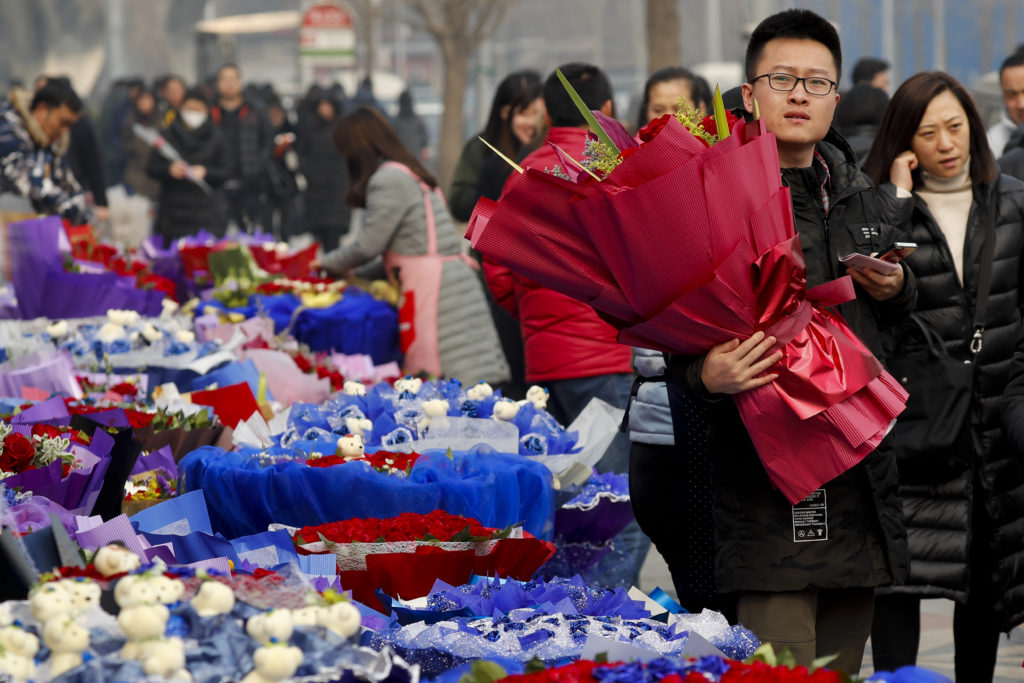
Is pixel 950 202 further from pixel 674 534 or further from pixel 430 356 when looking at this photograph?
pixel 430 356

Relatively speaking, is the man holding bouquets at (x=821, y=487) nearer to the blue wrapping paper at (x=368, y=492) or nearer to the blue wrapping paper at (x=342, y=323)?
the blue wrapping paper at (x=368, y=492)

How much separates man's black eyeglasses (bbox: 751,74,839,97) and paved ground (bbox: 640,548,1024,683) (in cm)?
225

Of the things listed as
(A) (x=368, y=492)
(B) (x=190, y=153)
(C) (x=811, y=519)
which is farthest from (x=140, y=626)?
(B) (x=190, y=153)

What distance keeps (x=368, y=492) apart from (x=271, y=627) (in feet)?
4.62

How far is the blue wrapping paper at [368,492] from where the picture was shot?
3.65m

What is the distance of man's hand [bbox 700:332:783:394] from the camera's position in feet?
10.2

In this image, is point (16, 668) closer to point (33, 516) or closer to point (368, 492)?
point (33, 516)

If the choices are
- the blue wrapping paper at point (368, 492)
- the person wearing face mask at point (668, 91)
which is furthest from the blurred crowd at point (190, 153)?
the blue wrapping paper at point (368, 492)

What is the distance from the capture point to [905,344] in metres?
4.64

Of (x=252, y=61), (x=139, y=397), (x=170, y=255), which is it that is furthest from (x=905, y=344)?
(x=252, y=61)

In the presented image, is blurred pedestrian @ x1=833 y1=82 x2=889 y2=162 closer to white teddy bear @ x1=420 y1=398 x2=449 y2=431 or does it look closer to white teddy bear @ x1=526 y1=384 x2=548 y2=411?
white teddy bear @ x1=526 y1=384 x2=548 y2=411

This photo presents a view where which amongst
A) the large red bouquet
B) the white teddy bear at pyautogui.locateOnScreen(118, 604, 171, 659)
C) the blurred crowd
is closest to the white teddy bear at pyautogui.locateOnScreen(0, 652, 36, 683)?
the white teddy bear at pyautogui.locateOnScreen(118, 604, 171, 659)

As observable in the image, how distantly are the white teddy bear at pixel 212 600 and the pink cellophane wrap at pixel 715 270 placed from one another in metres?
1.07

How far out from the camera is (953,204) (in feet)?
15.6
